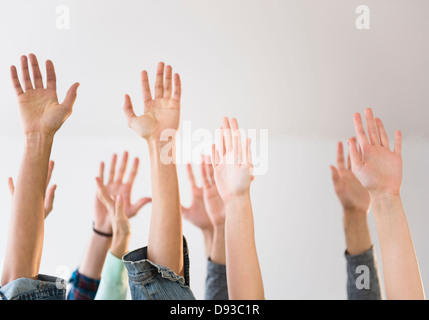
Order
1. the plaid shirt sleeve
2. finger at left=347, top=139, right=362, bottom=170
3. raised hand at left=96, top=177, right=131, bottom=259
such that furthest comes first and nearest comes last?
the plaid shirt sleeve → raised hand at left=96, top=177, right=131, bottom=259 → finger at left=347, top=139, right=362, bottom=170

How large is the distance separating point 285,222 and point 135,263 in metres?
0.99

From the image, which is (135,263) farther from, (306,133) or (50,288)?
(306,133)

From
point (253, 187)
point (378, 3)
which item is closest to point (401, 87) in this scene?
point (378, 3)

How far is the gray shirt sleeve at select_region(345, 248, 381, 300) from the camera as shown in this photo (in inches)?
31.5

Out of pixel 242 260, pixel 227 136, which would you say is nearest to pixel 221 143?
pixel 227 136

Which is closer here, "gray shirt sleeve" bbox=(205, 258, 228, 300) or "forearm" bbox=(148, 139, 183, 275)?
"forearm" bbox=(148, 139, 183, 275)

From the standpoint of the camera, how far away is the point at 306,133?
126 cm

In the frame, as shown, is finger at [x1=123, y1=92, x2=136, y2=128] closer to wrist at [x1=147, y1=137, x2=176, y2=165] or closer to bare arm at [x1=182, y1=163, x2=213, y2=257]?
wrist at [x1=147, y1=137, x2=176, y2=165]

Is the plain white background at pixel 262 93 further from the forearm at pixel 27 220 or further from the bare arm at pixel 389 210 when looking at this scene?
the forearm at pixel 27 220

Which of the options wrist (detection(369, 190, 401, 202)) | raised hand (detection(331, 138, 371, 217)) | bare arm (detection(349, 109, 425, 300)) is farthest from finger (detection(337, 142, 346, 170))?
wrist (detection(369, 190, 401, 202))

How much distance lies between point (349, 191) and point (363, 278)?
198 mm


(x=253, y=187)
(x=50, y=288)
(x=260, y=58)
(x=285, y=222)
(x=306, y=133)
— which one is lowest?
(x=50, y=288)

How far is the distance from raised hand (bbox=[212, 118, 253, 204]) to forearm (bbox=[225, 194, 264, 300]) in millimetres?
43

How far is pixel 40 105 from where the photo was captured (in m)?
0.67
